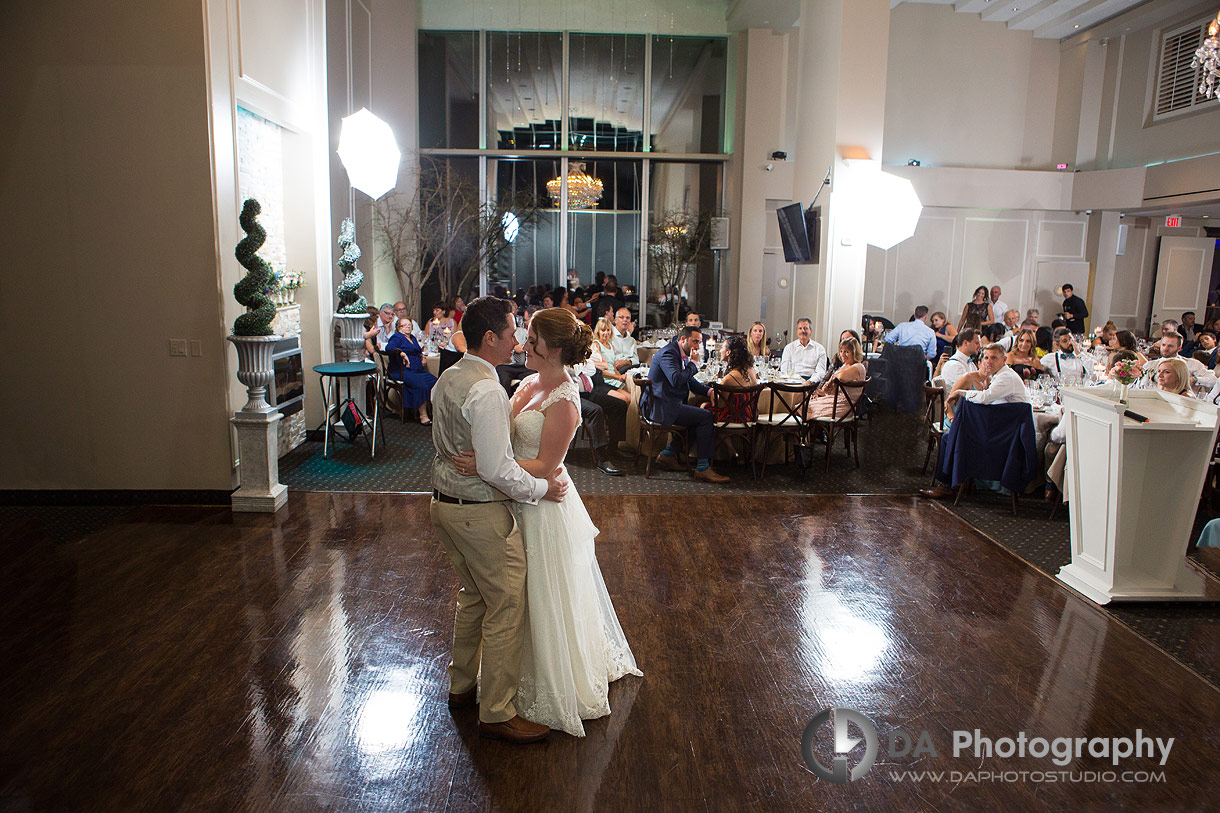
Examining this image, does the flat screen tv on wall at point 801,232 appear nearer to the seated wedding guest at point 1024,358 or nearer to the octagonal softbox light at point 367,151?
the seated wedding guest at point 1024,358

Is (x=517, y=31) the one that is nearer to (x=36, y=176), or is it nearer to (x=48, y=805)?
(x=36, y=176)

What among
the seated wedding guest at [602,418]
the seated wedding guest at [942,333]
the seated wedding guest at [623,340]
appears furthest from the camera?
the seated wedding guest at [942,333]

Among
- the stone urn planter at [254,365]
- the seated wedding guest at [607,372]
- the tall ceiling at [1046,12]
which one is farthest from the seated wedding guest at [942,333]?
the stone urn planter at [254,365]

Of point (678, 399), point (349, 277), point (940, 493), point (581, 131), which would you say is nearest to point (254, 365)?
point (349, 277)

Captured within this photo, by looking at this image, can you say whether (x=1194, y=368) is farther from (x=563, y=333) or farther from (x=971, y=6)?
(x=971, y=6)

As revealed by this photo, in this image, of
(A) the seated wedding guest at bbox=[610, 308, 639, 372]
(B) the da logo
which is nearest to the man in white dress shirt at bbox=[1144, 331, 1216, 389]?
(A) the seated wedding guest at bbox=[610, 308, 639, 372]

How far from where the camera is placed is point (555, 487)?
10.1 ft

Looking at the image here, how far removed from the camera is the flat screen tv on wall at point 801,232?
10445mm

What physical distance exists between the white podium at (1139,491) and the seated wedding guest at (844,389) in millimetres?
2611

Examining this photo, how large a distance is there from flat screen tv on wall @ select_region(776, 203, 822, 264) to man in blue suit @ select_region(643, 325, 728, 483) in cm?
408

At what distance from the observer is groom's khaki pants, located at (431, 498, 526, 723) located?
9.90 feet

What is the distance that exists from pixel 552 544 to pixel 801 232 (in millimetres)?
8595

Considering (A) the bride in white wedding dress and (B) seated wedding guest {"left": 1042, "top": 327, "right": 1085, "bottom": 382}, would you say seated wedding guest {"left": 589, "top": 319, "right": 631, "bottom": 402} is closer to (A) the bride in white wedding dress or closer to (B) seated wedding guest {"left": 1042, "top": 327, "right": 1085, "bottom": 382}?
(B) seated wedding guest {"left": 1042, "top": 327, "right": 1085, "bottom": 382}

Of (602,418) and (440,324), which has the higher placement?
(440,324)
